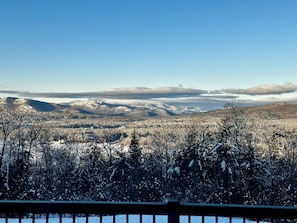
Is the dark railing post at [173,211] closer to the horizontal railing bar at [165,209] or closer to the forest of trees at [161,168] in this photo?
the horizontal railing bar at [165,209]

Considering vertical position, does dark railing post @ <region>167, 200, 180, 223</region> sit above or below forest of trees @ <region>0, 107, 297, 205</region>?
above

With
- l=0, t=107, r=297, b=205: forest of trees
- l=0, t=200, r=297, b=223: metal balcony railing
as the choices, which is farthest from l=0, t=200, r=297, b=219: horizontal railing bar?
l=0, t=107, r=297, b=205: forest of trees

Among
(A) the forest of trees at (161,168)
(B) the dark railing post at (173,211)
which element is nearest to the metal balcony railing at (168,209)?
(B) the dark railing post at (173,211)

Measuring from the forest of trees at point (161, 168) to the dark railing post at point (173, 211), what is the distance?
776 inches

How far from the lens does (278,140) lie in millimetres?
28406

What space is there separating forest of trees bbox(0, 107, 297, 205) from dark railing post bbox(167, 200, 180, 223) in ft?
64.7

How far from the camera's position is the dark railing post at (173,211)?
11.4ft

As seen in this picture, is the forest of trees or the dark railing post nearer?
the dark railing post

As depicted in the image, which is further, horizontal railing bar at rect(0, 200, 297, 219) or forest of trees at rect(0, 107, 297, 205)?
forest of trees at rect(0, 107, 297, 205)

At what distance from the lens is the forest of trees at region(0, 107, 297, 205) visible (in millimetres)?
23016

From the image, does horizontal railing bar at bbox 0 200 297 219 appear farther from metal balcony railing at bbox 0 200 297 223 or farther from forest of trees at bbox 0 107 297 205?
forest of trees at bbox 0 107 297 205

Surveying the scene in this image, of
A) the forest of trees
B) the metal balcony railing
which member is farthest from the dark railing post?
the forest of trees

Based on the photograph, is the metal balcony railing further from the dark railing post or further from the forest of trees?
the forest of trees

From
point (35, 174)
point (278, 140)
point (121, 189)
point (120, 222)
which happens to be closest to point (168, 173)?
point (121, 189)
